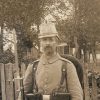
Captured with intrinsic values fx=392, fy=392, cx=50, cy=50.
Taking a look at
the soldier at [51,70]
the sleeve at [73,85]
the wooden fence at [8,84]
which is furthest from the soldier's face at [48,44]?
the wooden fence at [8,84]

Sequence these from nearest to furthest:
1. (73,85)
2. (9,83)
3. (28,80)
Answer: (73,85) → (28,80) → (9,83)

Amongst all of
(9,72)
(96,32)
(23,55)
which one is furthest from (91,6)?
(9,72)

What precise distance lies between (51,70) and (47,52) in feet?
0.48

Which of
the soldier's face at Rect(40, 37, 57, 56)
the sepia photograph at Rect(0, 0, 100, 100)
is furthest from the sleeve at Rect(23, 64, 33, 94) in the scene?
the soldier's face at Rect(40, 37, 57, 56)

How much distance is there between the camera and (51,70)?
3143 mm

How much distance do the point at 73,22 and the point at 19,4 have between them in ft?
10.7

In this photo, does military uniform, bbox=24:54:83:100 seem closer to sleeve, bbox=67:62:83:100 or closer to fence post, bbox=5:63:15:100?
sleeve, bbox=67:62:83:100

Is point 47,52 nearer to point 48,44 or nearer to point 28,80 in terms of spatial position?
point 48,44

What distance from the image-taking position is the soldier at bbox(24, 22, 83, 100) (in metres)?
3.10

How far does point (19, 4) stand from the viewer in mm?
9156

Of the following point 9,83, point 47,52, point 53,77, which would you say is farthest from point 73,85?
point 9,83

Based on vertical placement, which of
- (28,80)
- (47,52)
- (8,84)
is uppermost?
(47,52)

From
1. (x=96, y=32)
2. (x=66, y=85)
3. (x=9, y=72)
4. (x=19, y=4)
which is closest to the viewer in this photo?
(x=66, y=85)

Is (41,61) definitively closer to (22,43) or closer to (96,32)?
(96,32)
